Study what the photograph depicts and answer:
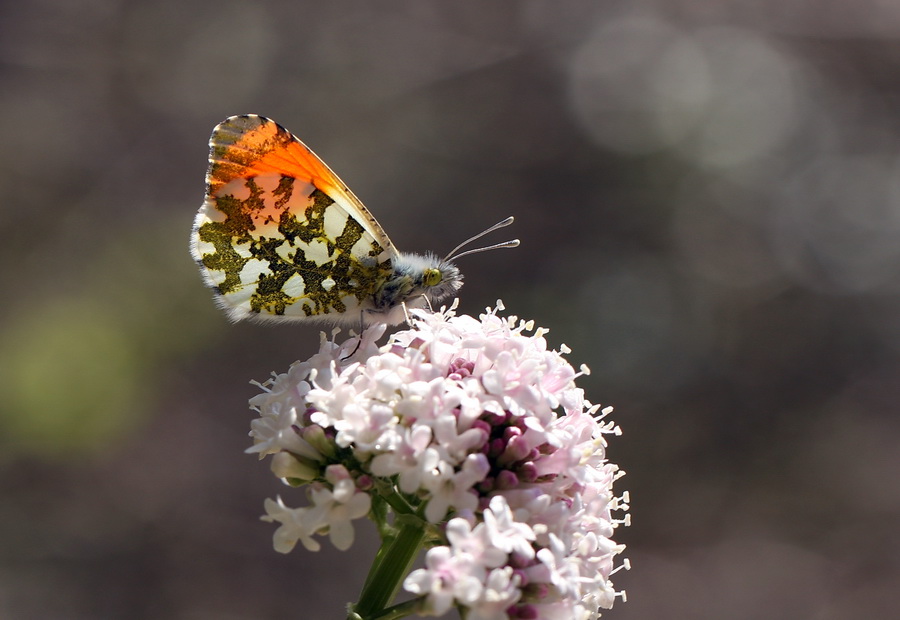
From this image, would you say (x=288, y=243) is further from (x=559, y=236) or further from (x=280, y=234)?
(x=559, y=236)

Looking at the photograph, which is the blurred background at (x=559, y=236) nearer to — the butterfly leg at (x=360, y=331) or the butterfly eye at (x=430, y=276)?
the butterfly leg at (x=360, y=331)

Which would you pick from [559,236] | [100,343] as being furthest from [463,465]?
[559,236]

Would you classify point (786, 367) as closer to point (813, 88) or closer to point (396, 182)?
point (813, 88)

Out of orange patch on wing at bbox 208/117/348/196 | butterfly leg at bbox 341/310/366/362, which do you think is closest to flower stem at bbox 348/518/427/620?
butterfly leg at bbox 341/310/366/362

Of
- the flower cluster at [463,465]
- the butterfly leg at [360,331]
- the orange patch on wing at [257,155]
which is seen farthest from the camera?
the orange patch on wing at [257,155]

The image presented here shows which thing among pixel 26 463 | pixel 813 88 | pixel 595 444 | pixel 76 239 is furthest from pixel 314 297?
pixel 813 88

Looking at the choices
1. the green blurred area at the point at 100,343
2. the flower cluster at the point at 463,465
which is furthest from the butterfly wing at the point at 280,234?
the green blurred area at the point at 100,343

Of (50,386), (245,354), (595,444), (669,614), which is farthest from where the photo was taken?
(245,354)
